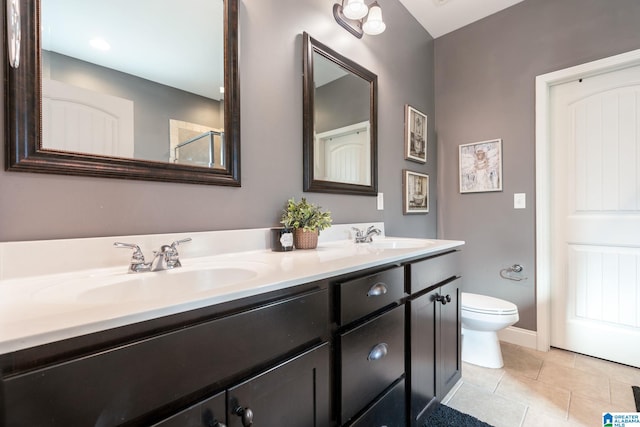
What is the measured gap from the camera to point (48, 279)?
2.46ft

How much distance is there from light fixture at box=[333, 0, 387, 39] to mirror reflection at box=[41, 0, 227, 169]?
0.76 m

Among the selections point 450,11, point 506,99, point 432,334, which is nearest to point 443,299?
point 432,334

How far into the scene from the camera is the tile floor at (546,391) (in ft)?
4.61

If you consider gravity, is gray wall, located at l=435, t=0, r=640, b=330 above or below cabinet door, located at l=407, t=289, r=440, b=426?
above

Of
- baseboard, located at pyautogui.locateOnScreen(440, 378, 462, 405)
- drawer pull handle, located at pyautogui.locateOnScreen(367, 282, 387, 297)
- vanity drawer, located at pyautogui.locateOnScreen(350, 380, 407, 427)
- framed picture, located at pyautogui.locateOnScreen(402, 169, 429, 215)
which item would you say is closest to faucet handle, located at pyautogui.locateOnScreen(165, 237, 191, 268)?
drawer pull handle, located at pyautogui.locateOnScreen(367, 282, 387, 297)

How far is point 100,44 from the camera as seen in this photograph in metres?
0.90

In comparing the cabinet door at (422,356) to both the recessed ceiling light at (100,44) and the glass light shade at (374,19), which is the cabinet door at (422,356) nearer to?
the recessed ceiling light at (100,44)

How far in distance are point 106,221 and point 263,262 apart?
501 millimetres

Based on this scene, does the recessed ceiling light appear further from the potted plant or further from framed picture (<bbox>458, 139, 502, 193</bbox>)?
framed picture (<bbox>458, 139, 502, 193</bbox>)

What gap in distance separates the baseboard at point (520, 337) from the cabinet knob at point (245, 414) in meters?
2.33

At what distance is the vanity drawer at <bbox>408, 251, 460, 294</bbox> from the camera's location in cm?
118

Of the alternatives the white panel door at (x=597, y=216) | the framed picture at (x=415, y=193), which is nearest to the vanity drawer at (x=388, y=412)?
the framed picture at (x=415, y=193)

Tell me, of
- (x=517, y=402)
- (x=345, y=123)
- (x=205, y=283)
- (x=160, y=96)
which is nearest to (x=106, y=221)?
(x=205, y=283)

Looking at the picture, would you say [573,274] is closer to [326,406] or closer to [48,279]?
[326,406]
